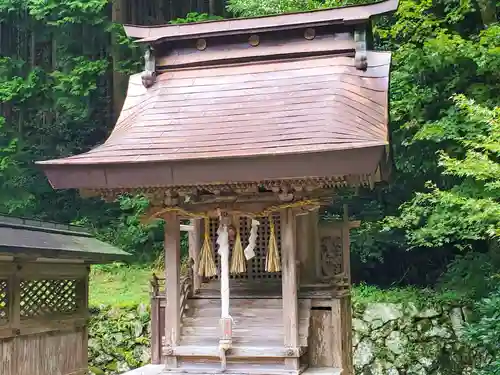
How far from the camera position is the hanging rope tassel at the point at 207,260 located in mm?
6750

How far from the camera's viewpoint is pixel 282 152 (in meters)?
5.61

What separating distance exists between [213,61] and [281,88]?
116 cm

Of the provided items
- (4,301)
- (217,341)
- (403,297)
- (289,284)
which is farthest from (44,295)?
(403,297)

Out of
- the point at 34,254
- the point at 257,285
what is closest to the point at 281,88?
the point at 257,285

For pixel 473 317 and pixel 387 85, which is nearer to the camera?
pixel 387 85

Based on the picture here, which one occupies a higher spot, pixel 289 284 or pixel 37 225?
pixel 37 225

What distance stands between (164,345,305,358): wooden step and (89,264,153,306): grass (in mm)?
6260

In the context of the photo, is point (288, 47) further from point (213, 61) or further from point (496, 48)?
point (496, 48)

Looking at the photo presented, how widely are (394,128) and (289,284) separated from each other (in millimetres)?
7023

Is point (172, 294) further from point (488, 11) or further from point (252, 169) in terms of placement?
point (488, 11)

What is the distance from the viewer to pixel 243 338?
6.72 meters

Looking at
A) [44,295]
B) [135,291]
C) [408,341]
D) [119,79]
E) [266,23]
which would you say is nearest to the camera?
[266,23]

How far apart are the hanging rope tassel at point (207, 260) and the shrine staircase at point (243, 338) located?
0.63 metres

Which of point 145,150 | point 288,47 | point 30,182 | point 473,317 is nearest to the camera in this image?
Answer: point 145,150
